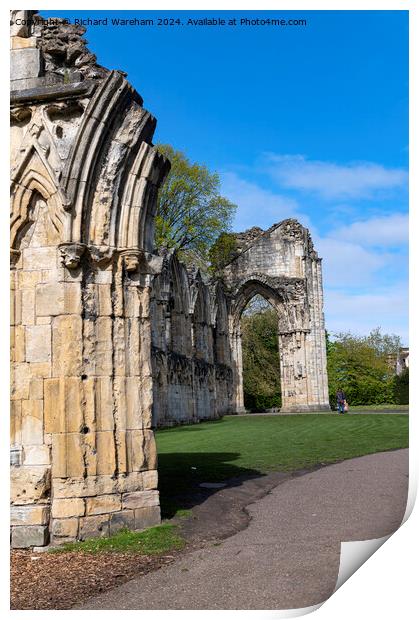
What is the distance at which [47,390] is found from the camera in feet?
20.7

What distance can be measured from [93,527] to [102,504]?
213mm

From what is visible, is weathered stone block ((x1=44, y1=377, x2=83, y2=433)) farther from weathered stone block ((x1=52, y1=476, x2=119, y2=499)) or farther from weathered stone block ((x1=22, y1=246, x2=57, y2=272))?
weathered stone block ((x1=22, y1=246, x2=57, y2=272))

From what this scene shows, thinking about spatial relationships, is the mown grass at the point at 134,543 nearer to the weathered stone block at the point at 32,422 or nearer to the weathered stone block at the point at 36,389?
the weathered stone block at the point at 32,422

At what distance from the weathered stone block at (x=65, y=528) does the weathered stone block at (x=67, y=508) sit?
0.14ft

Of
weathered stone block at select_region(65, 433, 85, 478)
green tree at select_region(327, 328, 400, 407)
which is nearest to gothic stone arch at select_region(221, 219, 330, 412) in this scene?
green tree at select_region(327, 328, 400, 407)

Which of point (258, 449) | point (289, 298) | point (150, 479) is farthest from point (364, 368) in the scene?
point (150, 479)

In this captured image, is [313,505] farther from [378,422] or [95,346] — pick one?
[378,422]

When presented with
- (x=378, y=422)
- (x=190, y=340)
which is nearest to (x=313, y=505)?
(x=378, y=422)

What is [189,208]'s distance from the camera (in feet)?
110

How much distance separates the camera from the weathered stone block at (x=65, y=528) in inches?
239

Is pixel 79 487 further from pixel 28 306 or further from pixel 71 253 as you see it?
pixel 71 253

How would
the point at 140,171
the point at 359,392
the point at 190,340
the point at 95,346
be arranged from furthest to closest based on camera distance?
the point at 359,392 → the point at 190,340 → the point at 140,171 → the point at 95,346

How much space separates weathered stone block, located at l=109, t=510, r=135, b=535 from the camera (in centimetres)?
624
